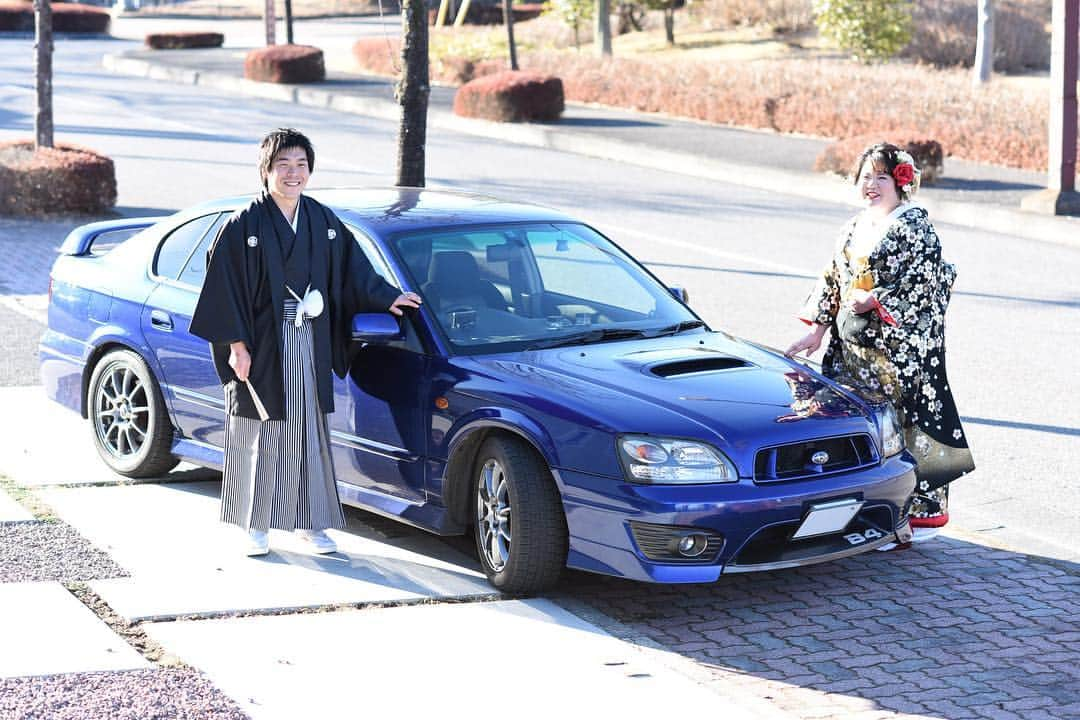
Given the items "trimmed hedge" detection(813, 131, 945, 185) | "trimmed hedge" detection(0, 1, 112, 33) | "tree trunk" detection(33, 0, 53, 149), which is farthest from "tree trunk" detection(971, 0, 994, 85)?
"trimmed hedge" detection(0, 1, 112, 33)

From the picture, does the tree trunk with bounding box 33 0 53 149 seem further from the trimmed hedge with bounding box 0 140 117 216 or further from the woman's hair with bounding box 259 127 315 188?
the woman's hair with bounding box 259 127 315 188

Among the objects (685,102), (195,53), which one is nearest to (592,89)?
(685,102)

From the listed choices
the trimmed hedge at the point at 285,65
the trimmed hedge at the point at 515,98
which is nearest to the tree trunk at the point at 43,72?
the trimmed hedge at the point at 515,98

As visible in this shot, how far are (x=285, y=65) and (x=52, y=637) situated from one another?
2623cm

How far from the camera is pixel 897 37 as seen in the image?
32281mm

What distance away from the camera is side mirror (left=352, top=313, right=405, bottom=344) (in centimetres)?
639

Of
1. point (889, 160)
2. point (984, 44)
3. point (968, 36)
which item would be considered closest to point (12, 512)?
point (889, 160)

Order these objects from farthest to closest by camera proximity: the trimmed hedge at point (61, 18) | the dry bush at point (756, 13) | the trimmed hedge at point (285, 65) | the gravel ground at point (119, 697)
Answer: the trimmed hedge at point (61, 18)
the dry bush at point (756, 13)
the trimmed hedge at point (285, 65)
the gravel ground at point (119, 697)

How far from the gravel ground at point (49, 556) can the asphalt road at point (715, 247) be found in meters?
3.19

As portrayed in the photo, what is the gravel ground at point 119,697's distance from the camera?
491 cm

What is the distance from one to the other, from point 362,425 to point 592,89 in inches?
880

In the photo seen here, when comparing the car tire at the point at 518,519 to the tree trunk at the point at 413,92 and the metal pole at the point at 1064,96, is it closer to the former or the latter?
the tree trunk at the point at 413,92

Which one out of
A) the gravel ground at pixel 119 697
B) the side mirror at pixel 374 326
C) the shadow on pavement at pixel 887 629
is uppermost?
the side mirror at pixel 374 326

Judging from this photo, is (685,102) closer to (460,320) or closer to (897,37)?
(897,37)
